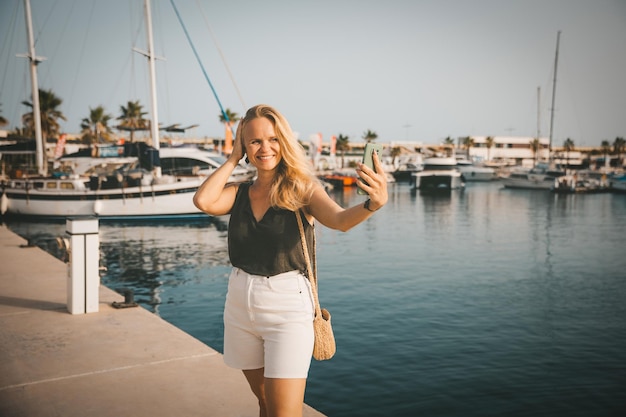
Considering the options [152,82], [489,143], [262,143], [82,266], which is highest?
[489,143]

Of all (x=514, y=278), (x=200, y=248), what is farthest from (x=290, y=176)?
(x=200, y=248)

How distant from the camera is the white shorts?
8.14 feet

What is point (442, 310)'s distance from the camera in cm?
1161

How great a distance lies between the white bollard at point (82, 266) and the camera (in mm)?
6281

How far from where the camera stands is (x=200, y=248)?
20.8m

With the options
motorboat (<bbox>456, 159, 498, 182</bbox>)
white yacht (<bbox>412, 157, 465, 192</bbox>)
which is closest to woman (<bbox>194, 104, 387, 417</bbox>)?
white yacht (<bbox>412, 157, 465, 192</bbox>)

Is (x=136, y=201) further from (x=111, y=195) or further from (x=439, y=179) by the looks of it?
(x=439, y=179)

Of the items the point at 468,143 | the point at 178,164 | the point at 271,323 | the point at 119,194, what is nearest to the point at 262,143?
the point at 271,323

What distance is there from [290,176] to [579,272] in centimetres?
1705

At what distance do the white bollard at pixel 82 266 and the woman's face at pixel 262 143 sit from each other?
4328mm

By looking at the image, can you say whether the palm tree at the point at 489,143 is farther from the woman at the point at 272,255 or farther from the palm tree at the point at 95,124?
the woman at the point at 272,255

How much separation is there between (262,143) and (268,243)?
0.51 meters

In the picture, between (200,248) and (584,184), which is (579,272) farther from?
(584,184)

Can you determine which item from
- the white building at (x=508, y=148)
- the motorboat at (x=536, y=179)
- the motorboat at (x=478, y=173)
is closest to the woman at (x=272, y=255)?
the motorboat at (x=536, y=179)
